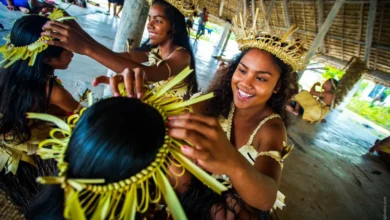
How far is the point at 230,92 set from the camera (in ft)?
7.11

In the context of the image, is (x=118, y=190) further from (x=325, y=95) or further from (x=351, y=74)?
(x=351, y=74)

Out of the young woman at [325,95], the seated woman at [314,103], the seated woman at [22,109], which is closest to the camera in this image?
the seated woman at [22,109]

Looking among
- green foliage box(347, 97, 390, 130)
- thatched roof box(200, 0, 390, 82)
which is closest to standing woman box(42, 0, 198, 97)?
thatched roof box(200, 0, 390, 82)

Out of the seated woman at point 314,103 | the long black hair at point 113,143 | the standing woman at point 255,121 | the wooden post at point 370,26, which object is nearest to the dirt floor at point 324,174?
the seated woman at point 314,103

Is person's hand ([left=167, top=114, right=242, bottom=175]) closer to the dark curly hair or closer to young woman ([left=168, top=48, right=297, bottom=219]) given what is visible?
young woman ([left=168, top=48, right=297, bottom=219])

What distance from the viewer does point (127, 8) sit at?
2656 mm

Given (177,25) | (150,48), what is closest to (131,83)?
(177,25)

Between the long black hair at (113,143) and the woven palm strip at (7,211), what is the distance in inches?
33.8

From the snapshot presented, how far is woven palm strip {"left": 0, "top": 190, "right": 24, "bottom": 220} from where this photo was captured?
1.17m

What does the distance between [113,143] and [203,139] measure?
282 mm

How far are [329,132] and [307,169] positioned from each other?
2.73 metres

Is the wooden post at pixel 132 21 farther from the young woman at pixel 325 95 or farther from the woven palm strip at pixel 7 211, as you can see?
the young woman at pixel 325 95

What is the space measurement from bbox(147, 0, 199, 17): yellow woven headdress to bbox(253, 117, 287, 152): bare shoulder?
4.59 ft

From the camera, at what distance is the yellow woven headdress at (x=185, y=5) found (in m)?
2.11
